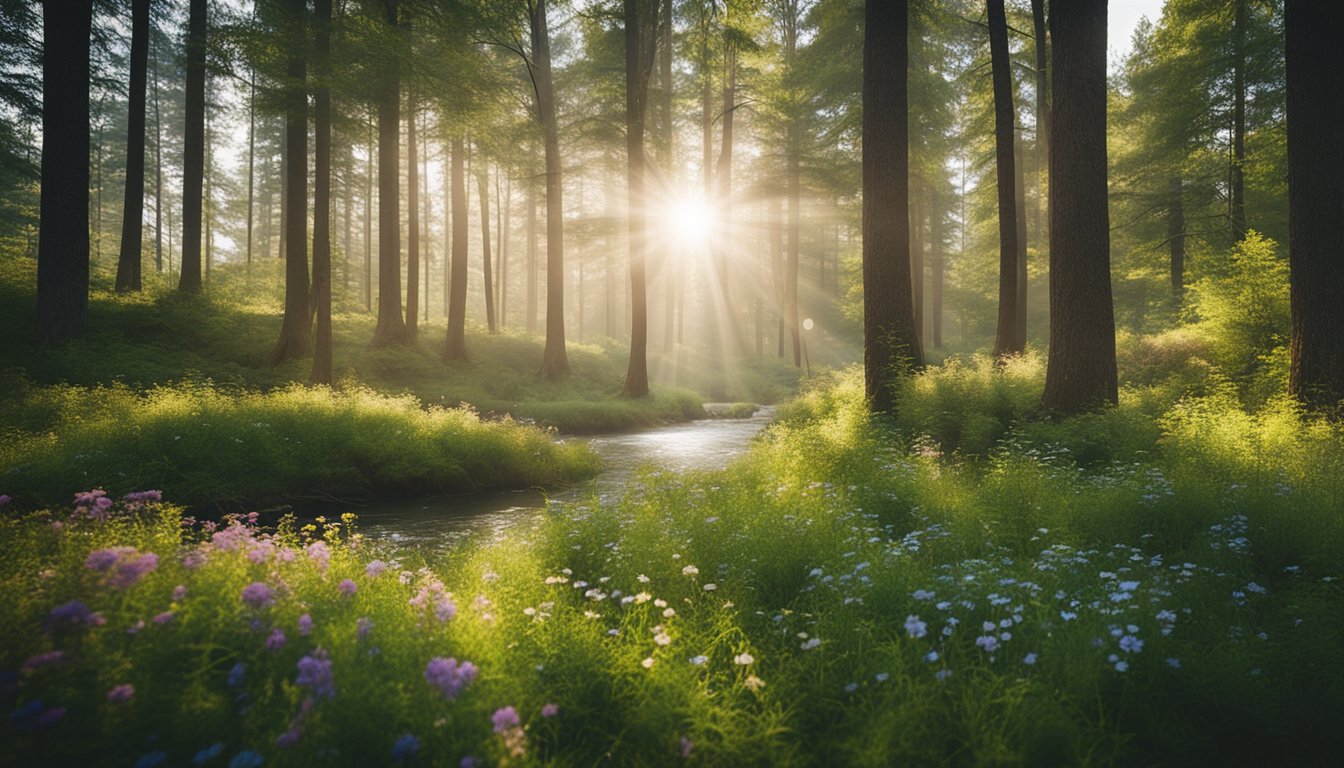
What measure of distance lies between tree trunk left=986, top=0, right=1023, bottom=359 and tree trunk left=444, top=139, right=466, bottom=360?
1626cm

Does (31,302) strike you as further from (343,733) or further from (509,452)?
(343,733)

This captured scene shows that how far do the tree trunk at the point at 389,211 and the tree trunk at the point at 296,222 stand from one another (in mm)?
1902

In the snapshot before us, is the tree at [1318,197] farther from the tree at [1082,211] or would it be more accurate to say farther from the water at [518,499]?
the water at [518,499]

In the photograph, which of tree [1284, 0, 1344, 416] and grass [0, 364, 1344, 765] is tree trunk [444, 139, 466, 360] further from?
tree [1284, 0, 1344, 416]

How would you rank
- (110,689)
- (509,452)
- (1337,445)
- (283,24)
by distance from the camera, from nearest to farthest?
(110,689) → (1337,445) → (509,452) → (283,24)

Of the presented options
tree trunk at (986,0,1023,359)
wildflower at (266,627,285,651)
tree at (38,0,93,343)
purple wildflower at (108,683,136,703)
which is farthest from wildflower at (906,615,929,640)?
tree at (38,0,93,343)

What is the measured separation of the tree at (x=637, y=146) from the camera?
17.7 metres

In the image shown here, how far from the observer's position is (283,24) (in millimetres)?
11664

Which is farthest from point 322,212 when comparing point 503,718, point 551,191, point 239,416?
point 503,718

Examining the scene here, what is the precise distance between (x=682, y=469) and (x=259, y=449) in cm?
647

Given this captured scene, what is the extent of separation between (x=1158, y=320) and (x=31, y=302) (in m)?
33.2

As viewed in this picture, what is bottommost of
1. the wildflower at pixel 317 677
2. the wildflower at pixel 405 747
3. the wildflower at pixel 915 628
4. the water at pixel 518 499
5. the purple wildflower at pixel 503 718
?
the water at pixel 518 499

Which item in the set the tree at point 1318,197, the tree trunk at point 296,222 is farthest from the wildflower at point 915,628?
the tree trunk at point 296,222

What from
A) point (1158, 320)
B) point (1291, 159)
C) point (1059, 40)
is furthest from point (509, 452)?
point (1158, 320)
